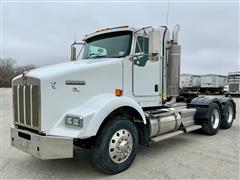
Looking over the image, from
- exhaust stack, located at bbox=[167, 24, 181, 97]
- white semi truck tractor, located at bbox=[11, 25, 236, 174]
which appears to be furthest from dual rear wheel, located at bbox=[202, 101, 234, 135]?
exhaust stack, located at bbox=[167, 24, 181, 97]

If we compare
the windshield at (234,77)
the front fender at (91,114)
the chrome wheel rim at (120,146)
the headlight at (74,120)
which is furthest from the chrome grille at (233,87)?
the headlight at (74,120)

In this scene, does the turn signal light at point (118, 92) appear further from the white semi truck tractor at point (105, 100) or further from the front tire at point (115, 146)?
the front tire at point (115, 146)

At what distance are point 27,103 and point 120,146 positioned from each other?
1.77 m

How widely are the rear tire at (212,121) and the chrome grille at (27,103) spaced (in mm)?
5139

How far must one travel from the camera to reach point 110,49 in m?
4.89

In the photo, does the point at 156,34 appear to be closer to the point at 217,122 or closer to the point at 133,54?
the point at 133,54

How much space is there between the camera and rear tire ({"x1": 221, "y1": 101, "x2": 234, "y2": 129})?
784 cm

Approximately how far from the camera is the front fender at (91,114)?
348cm

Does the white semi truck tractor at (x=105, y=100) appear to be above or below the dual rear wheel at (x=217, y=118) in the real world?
above

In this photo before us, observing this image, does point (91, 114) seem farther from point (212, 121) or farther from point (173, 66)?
point (212, 121)

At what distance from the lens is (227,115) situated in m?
8.01

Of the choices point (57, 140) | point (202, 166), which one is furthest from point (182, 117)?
point (57, 140)

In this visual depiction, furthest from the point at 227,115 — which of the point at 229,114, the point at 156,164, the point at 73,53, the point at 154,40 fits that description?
the point at 73,53

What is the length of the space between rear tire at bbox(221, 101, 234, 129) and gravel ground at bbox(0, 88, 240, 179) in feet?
6.80
